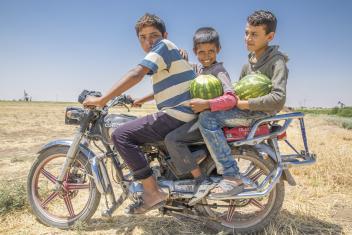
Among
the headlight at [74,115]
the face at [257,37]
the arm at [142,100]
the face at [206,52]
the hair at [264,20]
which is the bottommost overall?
the headlight at [74,115]

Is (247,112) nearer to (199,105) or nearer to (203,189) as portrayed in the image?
(199,105)

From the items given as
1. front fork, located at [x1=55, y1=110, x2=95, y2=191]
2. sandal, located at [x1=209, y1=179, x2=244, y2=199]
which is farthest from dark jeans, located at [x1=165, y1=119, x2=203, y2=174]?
front fork, located at [x1=55, y1=110, x2=95, y2=191]

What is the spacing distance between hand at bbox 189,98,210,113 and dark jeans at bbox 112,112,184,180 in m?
0.30

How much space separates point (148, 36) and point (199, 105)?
0.96m

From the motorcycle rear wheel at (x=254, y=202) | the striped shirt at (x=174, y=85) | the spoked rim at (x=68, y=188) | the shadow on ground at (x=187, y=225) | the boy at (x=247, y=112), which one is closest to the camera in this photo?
the boy at (x=247, y=112)

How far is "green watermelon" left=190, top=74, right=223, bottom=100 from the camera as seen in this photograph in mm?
3522

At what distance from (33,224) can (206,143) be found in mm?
2495

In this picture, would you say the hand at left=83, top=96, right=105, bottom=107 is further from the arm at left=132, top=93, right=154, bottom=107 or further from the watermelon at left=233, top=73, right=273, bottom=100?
the watermelon at left=233, top=73, right=273, bottom=100

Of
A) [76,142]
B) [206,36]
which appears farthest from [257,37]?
[76,142]

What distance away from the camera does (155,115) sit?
148 inches

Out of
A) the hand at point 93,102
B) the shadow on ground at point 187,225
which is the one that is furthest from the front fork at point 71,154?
the shadow on ground at point 187,225

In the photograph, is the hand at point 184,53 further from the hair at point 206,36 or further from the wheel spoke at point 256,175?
the wheel spoke at point 256,175

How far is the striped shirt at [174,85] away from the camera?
3645mm

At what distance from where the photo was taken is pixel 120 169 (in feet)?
13.4
